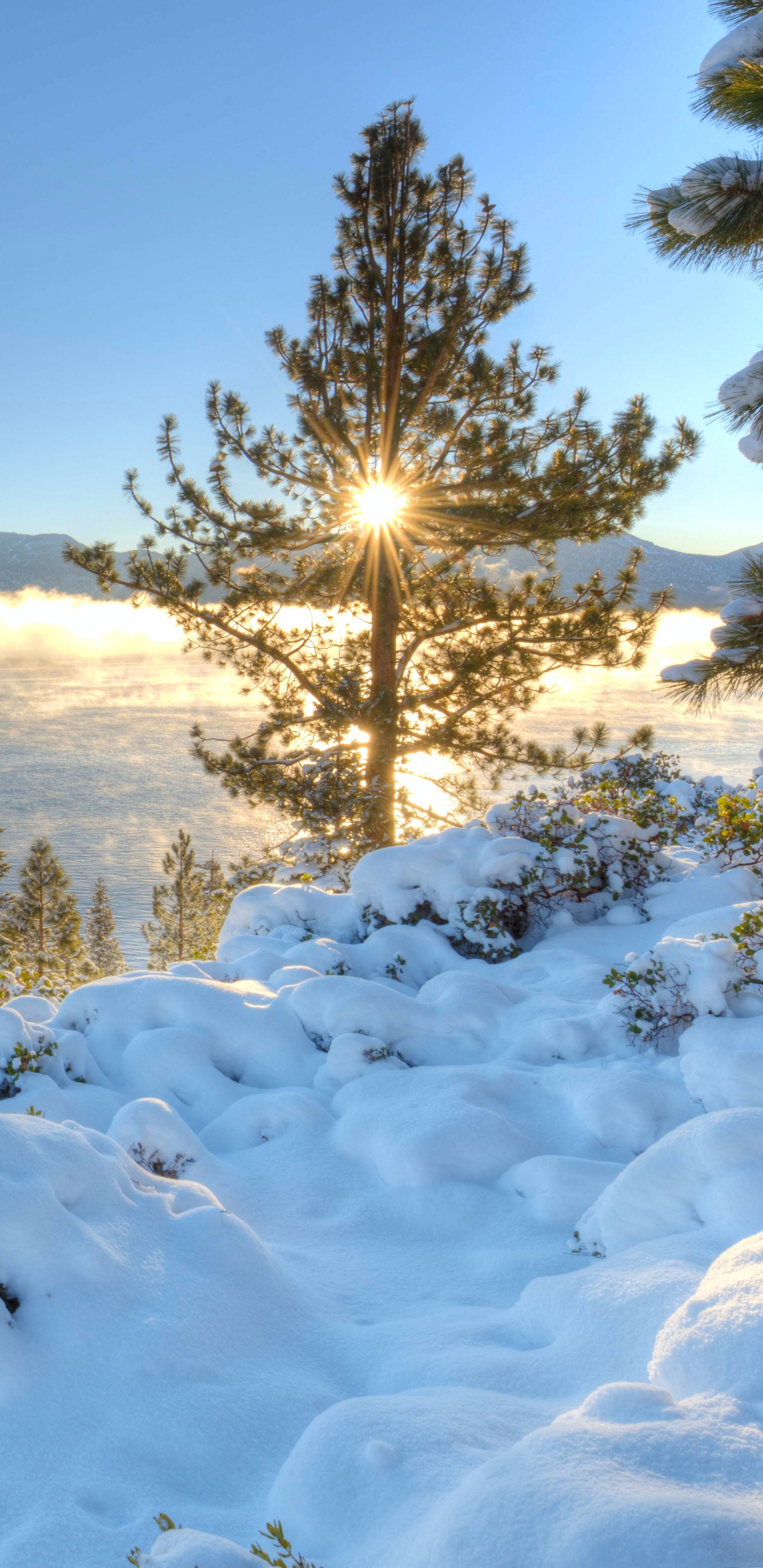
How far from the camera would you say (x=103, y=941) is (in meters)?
50.0

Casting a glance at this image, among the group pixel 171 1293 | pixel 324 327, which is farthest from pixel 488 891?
pixel 324 327

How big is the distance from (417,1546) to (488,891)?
480 cm

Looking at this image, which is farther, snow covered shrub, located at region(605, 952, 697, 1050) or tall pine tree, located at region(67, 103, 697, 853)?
tall pine tree, located at region(67, 103, 697, 853)

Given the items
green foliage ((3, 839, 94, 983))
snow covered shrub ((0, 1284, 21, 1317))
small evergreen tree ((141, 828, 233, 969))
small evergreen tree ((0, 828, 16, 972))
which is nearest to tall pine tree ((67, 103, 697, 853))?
snow covered shrub ((0, 1284, 21, 1317))

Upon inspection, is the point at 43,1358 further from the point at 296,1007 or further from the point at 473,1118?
the point at 296,1007

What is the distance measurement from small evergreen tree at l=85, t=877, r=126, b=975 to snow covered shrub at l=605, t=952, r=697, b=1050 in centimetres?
4732

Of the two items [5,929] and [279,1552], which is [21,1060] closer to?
[279,1552]

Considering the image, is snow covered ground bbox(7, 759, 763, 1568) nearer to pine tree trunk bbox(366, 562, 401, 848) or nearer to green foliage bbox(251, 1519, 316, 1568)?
green foliage bbox(251, 1519, 316, 1568)

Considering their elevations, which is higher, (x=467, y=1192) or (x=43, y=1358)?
(x=43, y=1358)

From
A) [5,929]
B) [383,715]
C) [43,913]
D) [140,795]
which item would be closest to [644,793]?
[383,715]

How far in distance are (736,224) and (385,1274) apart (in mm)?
5501

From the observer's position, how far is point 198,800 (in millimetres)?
140125

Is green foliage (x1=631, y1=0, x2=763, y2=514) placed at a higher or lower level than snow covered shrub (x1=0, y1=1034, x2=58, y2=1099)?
higher

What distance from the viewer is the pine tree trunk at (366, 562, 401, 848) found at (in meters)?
10.9
